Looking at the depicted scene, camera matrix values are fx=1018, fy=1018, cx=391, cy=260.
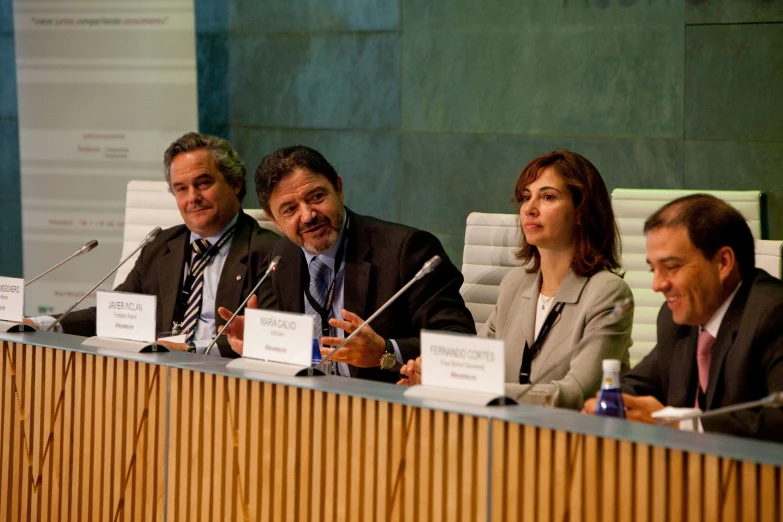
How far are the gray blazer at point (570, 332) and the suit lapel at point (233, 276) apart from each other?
965mm

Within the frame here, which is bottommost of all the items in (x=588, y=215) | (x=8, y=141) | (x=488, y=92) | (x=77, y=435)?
(x=77, y=435)

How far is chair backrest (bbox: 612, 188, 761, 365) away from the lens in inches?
135

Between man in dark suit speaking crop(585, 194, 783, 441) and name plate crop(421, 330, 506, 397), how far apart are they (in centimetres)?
27

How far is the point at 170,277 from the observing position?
3400mm

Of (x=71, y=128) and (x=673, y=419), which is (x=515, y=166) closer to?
(x=71, y=128)

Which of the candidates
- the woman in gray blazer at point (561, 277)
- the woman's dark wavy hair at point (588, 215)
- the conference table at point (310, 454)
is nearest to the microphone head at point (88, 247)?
the conference table at point (310, 454)

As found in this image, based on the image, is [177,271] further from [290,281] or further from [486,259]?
[486,259]

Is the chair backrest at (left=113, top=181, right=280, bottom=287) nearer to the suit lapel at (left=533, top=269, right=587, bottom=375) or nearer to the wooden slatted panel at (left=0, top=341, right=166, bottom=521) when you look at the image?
the wooden slatted panel at (left=0, top=341, right=166, bottom=521)

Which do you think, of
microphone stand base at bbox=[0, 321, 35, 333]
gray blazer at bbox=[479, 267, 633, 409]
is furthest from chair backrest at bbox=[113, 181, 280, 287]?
gray blazer at bbox=[479, 267, 633, 409]

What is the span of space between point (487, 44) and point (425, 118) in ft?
1.43

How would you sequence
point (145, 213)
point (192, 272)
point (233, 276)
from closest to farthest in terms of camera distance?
A: 1. point (233, 276)
2. point (192, 272)
3. point (145, 213)

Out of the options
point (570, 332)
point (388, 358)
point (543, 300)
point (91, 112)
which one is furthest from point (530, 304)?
point (91, 112)

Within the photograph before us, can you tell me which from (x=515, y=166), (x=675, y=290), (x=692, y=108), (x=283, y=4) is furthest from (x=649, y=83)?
(x=675, y=290)

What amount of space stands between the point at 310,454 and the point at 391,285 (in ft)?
3.30
